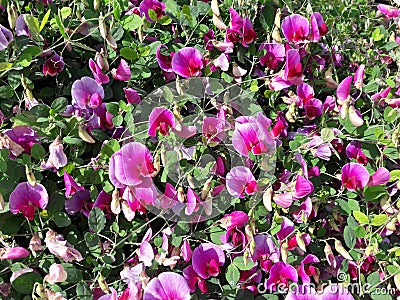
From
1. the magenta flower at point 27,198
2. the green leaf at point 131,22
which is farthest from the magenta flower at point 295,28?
the magenta flower at point 27,198

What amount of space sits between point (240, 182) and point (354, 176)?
1.01 feet

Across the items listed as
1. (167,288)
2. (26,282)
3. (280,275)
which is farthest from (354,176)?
(26,282)

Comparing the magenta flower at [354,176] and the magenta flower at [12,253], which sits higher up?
the magenta flower at [12,253]

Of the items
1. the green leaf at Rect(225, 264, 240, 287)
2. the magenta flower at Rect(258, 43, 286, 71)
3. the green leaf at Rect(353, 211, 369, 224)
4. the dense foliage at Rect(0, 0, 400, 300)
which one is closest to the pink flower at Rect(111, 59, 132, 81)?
the dense foliage at Rect(0, 0, 400, 300)

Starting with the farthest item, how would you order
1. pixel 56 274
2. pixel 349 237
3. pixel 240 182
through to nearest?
pixel 349 237 < pixel 240 182 < pixel 56 274

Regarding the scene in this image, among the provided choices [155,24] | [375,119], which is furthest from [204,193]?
[375,119]

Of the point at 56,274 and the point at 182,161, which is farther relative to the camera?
the point at 182,161

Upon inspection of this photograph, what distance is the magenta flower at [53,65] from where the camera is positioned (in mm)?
1063

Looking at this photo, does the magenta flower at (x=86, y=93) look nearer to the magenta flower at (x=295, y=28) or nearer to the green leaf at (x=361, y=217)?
the magenta flower at (x=295, y=28)

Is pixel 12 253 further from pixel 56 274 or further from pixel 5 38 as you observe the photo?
pixel 5 38

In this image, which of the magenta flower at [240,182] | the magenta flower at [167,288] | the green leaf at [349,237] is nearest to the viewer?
the magenta flower at [167,288]

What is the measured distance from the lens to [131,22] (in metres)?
1.11

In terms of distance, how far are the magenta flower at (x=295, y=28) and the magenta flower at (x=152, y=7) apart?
0.29 meters

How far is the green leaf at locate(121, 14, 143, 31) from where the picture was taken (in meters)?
1.09
